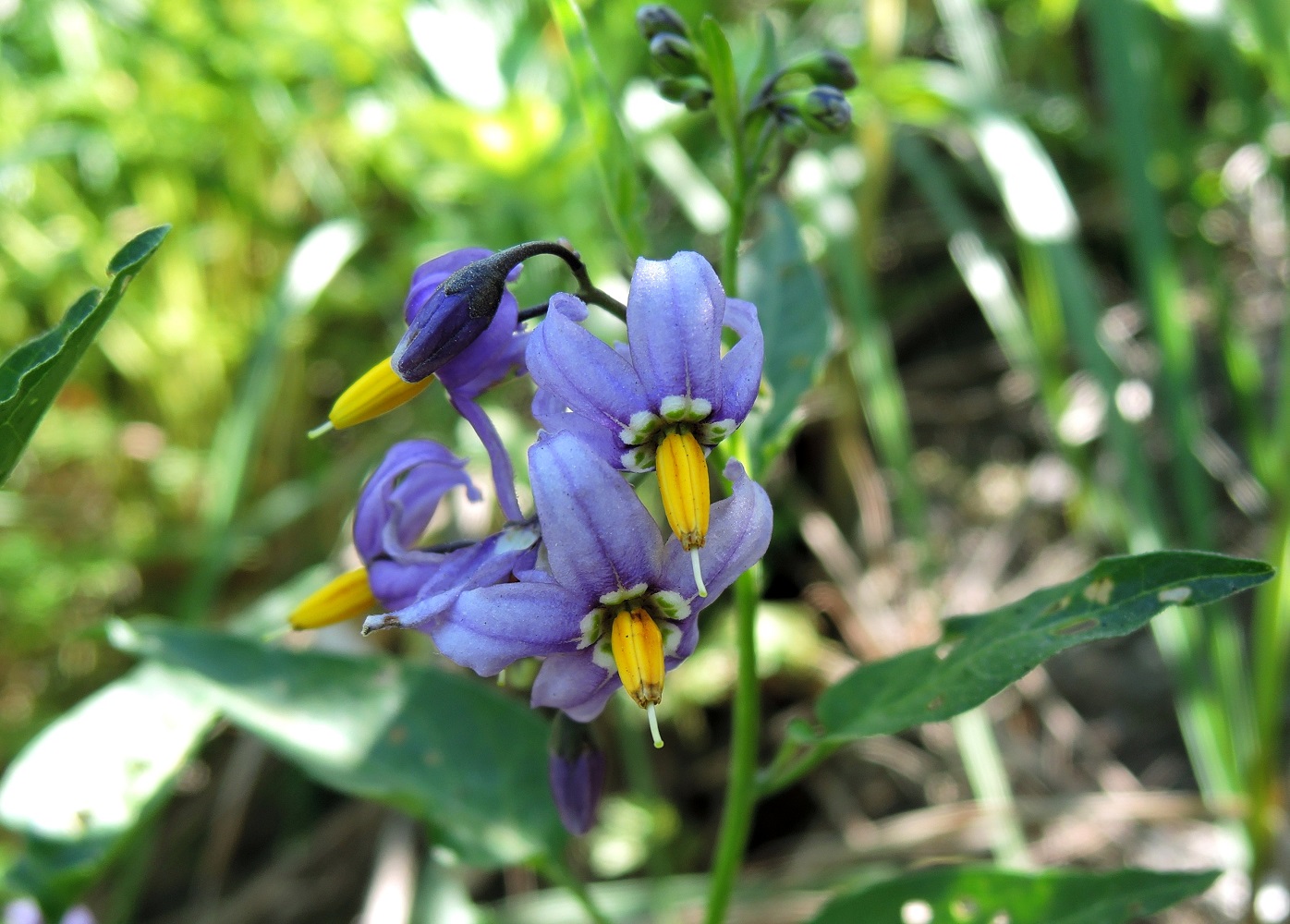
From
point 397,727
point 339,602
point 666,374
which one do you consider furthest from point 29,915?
point 666,374

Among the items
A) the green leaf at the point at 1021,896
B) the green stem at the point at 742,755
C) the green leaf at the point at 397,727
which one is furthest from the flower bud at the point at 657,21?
the green leaf at the point at 1021,896

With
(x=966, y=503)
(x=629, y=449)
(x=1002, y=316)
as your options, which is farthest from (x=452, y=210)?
(x=629, y=449)

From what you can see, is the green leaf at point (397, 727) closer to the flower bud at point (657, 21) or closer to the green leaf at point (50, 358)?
the green leaf at point (50, 358)

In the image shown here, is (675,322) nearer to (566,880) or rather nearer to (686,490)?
(686,490)

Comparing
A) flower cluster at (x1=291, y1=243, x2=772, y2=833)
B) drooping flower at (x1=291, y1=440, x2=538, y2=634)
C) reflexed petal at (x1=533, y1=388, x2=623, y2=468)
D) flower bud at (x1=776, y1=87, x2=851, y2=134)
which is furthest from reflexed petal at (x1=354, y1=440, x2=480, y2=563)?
flower bud at (x1=776, y1=87, x2=851, y2=134)

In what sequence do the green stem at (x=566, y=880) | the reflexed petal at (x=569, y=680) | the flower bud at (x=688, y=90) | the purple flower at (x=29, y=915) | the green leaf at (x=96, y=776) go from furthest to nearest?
1. the purple flower at (x=29, y=915)
2. the green leaf at (x=96, y=776)
3. the green stem at (x=566, y=880)
4. the flower bud at (x=688, y=90)
5. the reflexed petal at (x=569, y=680)
